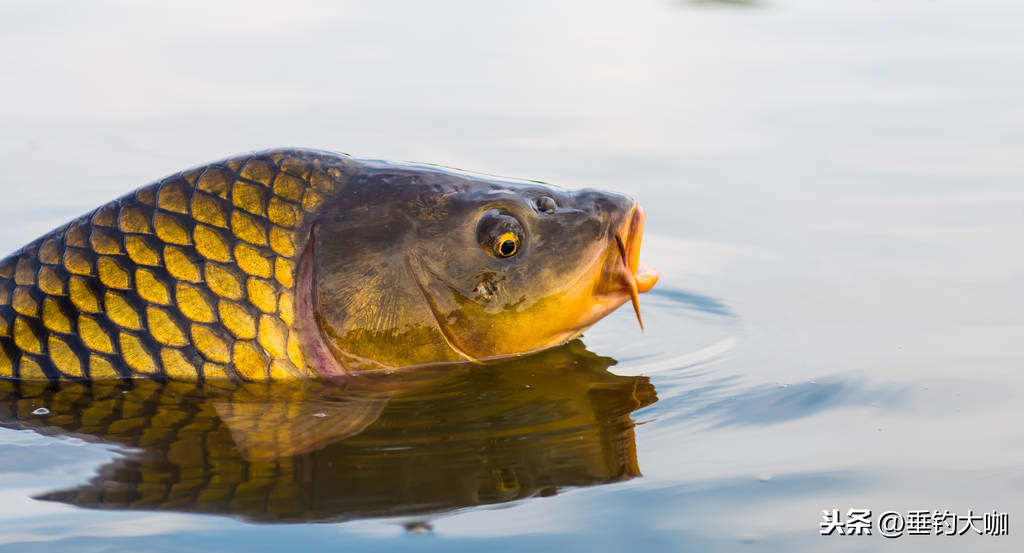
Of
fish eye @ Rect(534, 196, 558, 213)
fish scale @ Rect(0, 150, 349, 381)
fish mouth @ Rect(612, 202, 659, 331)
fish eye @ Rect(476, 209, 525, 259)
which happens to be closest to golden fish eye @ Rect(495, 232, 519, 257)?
fish eye @ Rect(476, 209, 525, 259)

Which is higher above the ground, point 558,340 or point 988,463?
point 558,340

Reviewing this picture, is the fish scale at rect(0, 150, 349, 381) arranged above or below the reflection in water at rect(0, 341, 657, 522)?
above

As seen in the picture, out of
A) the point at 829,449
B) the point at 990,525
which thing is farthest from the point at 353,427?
the point at 990,525

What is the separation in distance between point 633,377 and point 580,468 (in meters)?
0.78

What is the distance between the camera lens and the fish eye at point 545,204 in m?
3.63

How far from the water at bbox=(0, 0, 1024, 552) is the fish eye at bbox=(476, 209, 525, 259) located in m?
0.37

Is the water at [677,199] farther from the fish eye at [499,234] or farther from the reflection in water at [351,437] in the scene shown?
the fish eye at [499,234]

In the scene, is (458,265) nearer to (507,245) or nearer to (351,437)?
(507,245)

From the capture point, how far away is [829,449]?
10.00 ft

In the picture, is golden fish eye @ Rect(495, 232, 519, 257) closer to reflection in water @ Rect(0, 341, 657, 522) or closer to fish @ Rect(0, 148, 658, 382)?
fish @ Rect(0, 148, 658, 382)

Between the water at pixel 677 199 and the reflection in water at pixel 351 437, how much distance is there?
0.8 inches

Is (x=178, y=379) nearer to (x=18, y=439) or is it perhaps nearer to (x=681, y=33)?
(x=18, y=439)

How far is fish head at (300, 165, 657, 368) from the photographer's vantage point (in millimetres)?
3506

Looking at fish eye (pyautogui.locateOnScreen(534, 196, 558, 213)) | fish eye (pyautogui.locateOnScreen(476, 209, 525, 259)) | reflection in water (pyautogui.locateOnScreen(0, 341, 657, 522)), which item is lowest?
reflection in water (pyautogui.locateOnScreen(0, 341, 657, 522))
